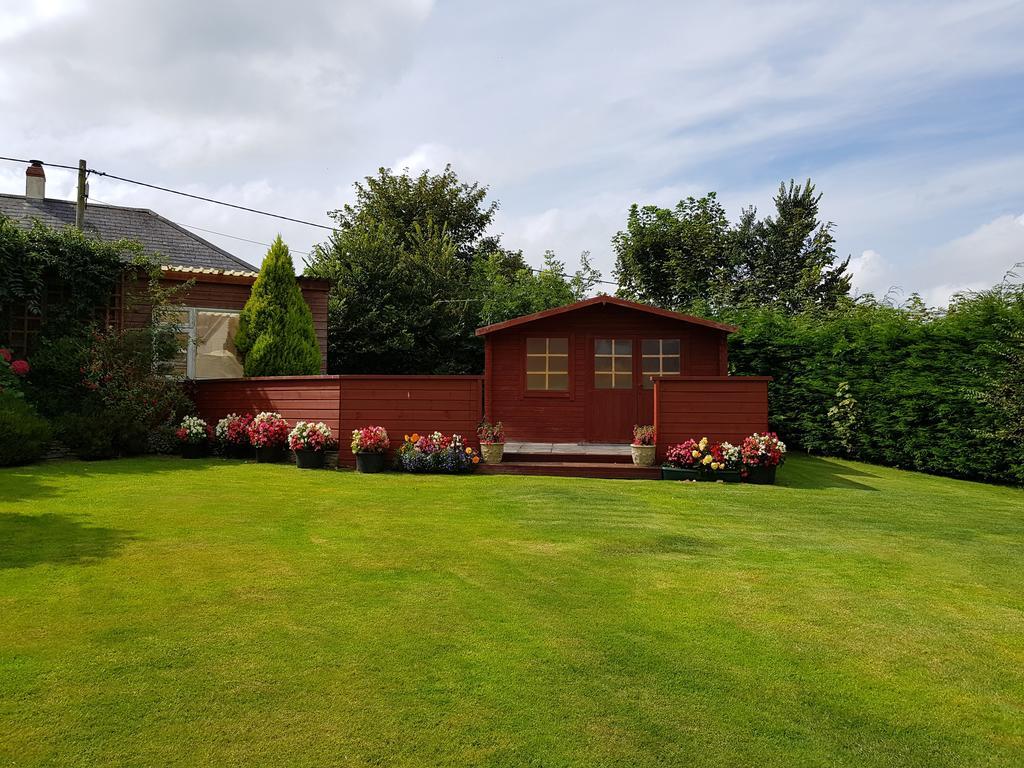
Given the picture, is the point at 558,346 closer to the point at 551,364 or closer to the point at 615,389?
the point at 551,364

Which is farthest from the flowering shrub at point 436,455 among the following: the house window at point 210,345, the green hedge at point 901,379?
the green hedge at point 901,379

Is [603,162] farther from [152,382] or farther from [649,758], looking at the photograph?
[649,758]

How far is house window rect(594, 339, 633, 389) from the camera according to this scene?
1265 cm

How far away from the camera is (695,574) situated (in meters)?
4.76

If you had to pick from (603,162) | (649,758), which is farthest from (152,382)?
(649,758)

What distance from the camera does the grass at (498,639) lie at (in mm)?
2514

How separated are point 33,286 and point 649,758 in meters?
13.6

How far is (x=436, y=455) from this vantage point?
1009 centimetres

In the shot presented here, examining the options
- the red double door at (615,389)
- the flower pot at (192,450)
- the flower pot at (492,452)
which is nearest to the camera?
the flower pot at (492,452)

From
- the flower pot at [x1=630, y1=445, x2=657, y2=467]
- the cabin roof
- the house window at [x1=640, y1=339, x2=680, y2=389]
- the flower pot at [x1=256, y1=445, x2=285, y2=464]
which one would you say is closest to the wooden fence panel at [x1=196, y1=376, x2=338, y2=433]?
the flower pot at [x1=256, y1=445, x2=285, y2=464]

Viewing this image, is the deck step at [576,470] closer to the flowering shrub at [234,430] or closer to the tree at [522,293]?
the flowering shrub at [234,430]

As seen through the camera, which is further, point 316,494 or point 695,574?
point 316,494

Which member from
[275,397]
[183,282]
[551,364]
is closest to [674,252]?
[551,364]

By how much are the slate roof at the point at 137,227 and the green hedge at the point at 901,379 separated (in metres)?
11.7
